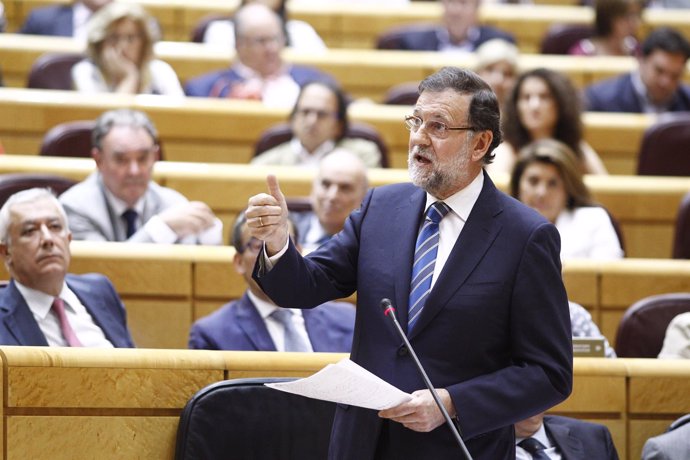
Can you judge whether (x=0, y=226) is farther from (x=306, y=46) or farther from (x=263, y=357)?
(x=306, y=46)

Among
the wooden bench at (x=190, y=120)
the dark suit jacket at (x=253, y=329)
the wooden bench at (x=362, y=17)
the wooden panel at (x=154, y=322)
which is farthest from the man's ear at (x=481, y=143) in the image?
the wooden bench at (x=362, y=17)

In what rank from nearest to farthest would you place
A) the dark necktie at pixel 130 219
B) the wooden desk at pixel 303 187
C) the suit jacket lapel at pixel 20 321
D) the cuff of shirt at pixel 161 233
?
Answer: the suit jacket lapel at pixel 20 321, the cuff of shirt at pixel 161 233, the dark necktie at pixel 130 219, the wooden desk at pixel 303 187

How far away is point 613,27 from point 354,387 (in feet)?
9.73

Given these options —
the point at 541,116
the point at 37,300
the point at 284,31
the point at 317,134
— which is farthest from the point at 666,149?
the point at 37,300

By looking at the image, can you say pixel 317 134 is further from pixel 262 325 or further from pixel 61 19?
pixel 61 19

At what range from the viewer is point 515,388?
1214 mm

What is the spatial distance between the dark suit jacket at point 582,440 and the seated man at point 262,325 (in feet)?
1.50

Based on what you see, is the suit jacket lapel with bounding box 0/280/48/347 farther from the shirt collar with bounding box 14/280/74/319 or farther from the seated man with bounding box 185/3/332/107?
the seated man with bounding box 185/3/332/107

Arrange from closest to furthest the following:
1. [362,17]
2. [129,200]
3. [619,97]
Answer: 1. [129,200]
2. [619,97]
3. [362,17]

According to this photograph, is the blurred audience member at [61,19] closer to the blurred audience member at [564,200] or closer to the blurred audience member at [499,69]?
the blurred audience member at [499,69]

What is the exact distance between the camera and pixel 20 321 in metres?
1.83

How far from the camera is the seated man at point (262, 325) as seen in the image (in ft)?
6.45

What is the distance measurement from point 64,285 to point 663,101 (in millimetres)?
2077

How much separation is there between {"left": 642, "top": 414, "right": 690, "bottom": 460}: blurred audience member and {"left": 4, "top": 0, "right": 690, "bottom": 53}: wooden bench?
264 centimetres
